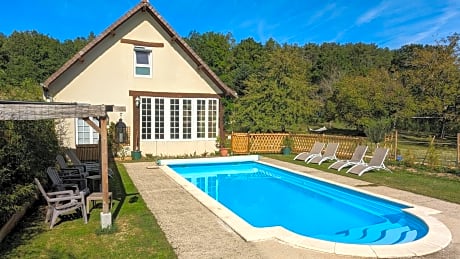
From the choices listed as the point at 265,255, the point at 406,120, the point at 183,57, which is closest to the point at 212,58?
the point at 406,120

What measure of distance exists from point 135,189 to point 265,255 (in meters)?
5.99

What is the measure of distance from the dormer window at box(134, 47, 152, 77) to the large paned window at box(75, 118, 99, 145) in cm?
330

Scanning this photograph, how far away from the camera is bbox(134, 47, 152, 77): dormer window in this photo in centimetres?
1803

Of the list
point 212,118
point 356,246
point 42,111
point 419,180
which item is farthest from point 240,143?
point 42,111

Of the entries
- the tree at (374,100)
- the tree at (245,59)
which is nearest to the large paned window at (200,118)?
the tree at (374,100)

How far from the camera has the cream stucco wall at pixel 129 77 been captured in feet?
55.7

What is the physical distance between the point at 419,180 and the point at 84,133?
47.6 ft

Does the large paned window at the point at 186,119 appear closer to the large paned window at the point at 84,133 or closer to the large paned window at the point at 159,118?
the large paned window at the point at 159,118

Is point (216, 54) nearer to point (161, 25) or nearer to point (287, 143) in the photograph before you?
point (287, 143)

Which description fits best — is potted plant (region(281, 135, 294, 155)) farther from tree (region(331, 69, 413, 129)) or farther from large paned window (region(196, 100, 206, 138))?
tree (region(331, 69, 413, 129))

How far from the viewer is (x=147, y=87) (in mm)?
18125

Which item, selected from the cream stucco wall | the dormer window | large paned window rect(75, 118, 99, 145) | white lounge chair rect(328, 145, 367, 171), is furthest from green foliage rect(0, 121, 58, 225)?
white lounge chair rect(328, 145, 367, 171)

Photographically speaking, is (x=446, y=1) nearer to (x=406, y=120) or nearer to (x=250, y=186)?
(x=250, y=186)

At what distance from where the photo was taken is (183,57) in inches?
745
